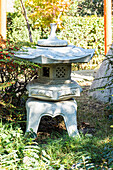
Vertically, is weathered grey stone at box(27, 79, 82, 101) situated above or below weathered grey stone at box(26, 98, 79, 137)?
above

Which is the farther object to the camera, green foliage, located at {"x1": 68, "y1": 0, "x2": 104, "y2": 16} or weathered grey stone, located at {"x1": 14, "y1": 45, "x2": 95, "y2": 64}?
green foliage, located at {"x1": 68, "y1": 0, "x2": 104, "y2": 16}

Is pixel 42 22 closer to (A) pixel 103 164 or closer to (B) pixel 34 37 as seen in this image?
(B) pixel 34 37

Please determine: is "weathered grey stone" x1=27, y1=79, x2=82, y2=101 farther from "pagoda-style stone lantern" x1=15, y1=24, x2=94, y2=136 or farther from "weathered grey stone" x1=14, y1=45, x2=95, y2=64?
"weathered grey stone" x1=14, y1=45, x2=95, y2=64

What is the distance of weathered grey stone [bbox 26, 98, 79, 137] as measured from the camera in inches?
146

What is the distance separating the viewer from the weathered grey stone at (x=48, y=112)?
370 centimetres

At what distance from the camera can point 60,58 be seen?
3496 mm

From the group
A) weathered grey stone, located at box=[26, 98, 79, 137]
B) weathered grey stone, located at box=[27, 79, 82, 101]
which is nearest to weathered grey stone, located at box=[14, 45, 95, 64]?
weathered grey stone, located at box=[27, 79, 82, 101]

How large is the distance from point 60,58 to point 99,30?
7901 mm

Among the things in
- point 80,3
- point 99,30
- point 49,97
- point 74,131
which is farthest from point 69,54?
point 80,3

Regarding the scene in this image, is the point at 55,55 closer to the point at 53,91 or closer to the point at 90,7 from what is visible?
the point at 53,91

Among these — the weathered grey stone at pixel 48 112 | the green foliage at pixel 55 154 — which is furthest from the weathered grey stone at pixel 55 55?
the green foliage at pixel 55 154

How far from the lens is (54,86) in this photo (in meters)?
3.72

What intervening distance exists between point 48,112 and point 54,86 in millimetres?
369

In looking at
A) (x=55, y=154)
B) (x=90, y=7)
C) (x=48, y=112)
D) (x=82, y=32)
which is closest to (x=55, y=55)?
(x=48, y=112)
